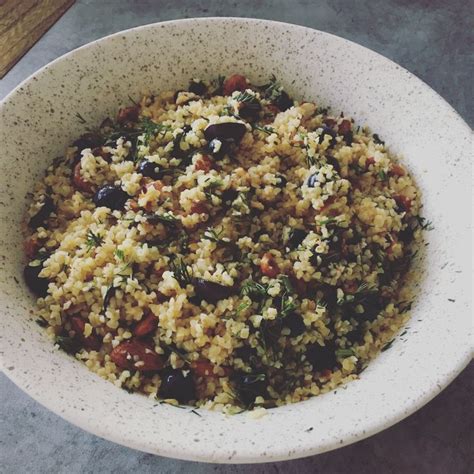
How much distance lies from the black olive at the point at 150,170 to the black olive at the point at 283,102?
0.40 m

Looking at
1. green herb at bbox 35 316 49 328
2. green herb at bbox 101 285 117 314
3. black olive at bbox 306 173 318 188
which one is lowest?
green herb at bbox 35 316 49 328

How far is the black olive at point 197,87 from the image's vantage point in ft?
5.28

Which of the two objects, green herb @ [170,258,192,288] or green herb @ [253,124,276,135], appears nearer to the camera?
green herb @ [170,258,192,288]

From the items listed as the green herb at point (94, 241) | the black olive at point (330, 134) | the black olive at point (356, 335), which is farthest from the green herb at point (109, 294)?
the black olive at point (330, 134)

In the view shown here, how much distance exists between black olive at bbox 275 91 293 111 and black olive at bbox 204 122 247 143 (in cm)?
23

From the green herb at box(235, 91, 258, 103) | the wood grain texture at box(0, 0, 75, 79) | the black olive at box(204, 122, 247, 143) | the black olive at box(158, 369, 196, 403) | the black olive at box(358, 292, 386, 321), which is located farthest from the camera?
the wood grain texture at box(0, 0, 75, 79)

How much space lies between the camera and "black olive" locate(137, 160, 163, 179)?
4.45 feet

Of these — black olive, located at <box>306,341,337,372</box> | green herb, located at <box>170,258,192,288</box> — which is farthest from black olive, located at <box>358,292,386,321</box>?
green herb, located at <box>170,258,192,288</box>

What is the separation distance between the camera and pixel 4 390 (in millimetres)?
1484

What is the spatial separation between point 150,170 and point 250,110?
0.30 m

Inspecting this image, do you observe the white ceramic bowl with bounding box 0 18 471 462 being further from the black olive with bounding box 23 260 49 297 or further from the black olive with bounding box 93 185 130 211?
the black olive with bounding box 93 185 130 211

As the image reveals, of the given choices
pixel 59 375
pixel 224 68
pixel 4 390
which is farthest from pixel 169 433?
pixel 224 68

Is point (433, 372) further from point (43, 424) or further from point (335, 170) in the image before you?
point (43, 424)

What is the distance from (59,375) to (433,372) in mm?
679
